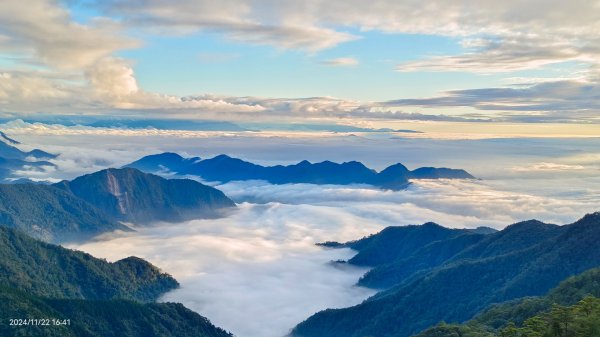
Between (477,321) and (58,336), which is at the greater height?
(477,321)

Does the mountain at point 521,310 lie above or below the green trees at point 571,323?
below

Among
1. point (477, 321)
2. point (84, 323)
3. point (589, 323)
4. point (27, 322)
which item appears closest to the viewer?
point (589, 323)

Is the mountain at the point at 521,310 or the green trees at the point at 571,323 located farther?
the mountain at the point at 521,310

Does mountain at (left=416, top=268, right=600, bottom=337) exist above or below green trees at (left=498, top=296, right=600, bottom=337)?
below

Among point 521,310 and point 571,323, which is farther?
point 521,310

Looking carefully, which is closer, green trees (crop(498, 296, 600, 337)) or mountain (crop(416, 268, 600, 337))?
green trees (crop(498, 296, 600, 337))

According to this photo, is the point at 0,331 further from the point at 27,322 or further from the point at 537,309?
the point at 537,309

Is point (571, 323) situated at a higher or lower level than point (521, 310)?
higher

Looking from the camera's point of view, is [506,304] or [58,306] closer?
[506,304]

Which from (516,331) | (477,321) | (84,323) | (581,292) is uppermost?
(516,331)

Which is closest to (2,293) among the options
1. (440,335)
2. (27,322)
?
(27,322)

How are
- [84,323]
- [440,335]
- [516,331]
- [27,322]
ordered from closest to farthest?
1. [516,331]
2. [440,335]
3. [27,322]
4. [84,323]
